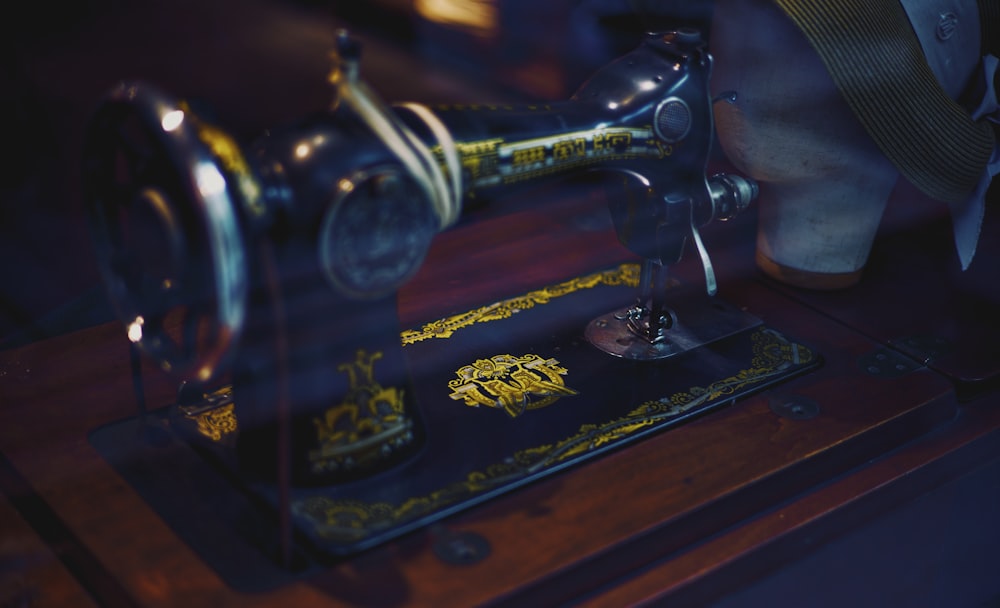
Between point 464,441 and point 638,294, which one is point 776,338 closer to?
point 638,294

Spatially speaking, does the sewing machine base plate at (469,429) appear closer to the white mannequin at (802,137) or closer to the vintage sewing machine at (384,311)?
the vintage sewing machine at (384,311)

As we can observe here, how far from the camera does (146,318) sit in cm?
76

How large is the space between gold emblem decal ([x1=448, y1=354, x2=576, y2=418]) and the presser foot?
0.08 m

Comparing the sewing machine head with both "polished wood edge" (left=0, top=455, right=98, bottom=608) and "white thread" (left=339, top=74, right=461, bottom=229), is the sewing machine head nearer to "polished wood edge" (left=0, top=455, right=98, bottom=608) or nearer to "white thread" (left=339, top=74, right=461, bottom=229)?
"white thread" (left=339, top=74, right=461, bottom=229)

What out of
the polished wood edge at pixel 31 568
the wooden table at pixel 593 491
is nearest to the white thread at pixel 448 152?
the wooden table at pixel 593 491

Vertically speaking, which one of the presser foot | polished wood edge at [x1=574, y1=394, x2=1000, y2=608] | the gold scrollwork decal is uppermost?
the gold scrollwork decal

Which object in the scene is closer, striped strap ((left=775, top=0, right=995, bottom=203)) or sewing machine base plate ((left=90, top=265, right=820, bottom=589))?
sewing machine base plate ((left=90, top=265, right=820, bottom=589))

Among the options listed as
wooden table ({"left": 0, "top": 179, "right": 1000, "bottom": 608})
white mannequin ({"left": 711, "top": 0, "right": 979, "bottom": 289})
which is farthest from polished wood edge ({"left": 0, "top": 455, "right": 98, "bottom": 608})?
white mannequin ({"left": 711, "top": 0, "right": 979, "bottom": 289})

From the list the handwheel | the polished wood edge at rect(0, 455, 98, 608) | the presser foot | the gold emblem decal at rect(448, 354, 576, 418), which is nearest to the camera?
the handwheel

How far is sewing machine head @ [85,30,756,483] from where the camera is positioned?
0.67 metres

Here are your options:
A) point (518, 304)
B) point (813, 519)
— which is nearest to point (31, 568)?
point (518, 304)

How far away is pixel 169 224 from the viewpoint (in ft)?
2.23

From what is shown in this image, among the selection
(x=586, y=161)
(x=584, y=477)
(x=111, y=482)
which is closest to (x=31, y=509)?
(x=111, y=482)

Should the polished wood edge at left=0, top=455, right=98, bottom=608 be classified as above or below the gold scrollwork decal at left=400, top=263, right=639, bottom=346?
below
